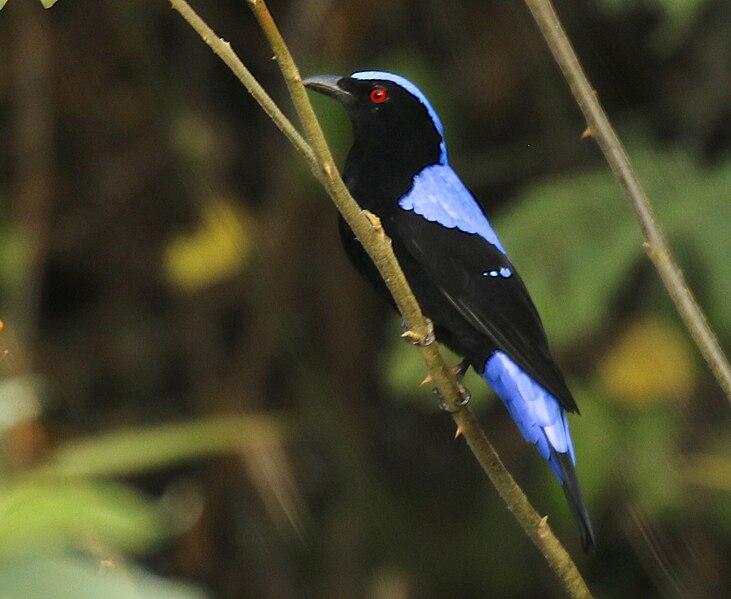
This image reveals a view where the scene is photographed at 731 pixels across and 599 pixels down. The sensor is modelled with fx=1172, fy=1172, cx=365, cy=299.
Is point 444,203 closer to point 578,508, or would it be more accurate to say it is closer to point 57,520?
point 578,508

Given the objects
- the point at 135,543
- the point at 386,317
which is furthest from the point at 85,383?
the point at 135,543

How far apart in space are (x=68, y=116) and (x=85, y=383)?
1.30 meters

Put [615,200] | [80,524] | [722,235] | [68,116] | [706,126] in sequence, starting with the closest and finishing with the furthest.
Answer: [80,524] → [722,235] → [615,200] → [706,126] → [68,116]

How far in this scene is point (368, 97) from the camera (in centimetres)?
316

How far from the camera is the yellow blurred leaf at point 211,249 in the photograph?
15.8 feet

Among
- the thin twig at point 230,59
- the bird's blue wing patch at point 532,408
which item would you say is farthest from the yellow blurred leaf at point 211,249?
Result: the thin twig at point 230,59

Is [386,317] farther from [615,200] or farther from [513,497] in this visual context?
[513,497]

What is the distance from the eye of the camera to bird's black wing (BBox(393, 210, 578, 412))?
280 centimetres

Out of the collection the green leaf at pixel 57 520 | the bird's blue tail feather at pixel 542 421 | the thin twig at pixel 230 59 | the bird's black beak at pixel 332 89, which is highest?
the thin twig at pixel 230 59

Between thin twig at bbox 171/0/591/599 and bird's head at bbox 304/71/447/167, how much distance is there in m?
1.08

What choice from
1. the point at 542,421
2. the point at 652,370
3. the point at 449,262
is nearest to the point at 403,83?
the point at 449,262

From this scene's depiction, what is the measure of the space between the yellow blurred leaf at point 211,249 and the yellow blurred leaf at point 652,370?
1.59 m

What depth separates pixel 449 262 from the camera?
2.91 meters

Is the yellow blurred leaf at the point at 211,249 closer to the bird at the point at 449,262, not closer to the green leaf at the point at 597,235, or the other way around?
the green leaf at the point at 597,235
